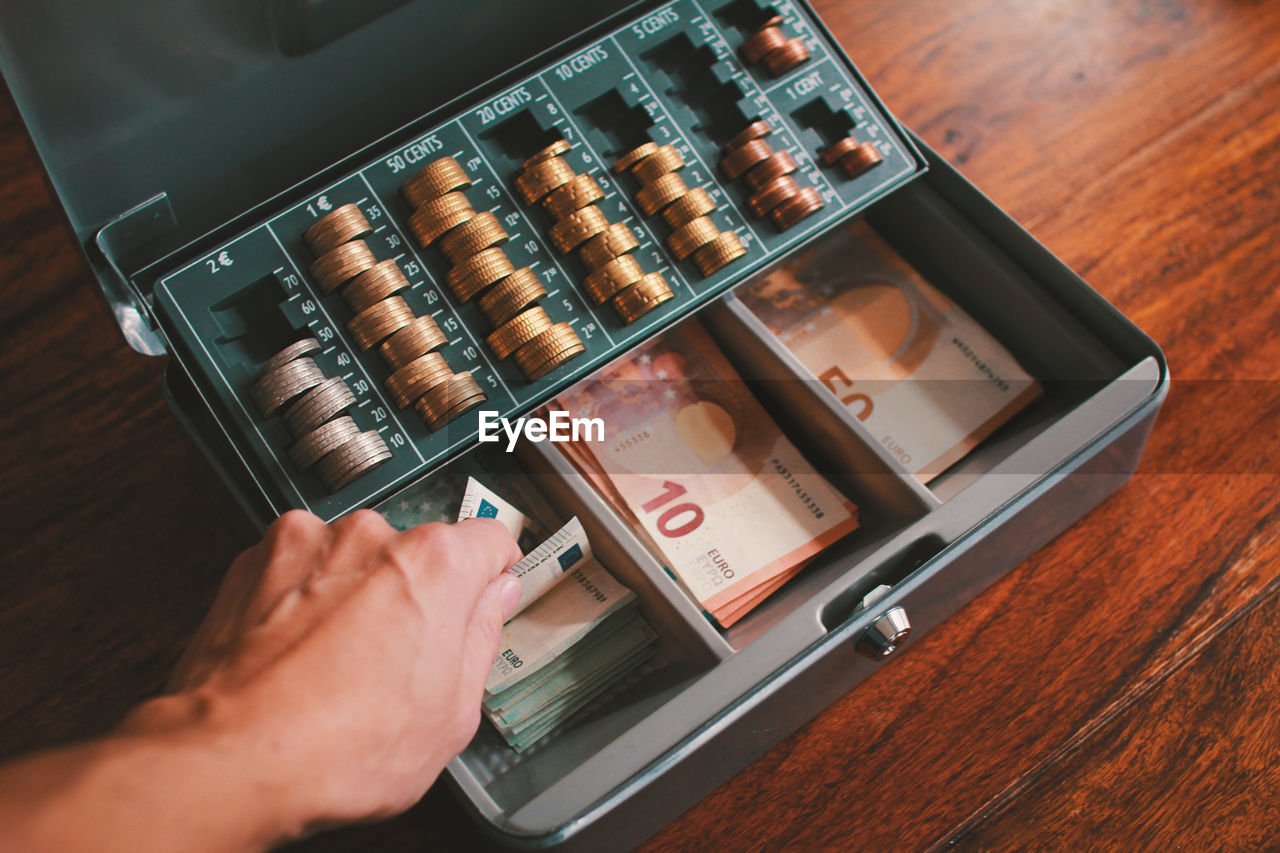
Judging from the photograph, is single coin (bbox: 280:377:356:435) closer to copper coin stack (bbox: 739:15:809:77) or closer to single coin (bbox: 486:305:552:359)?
single coin (bbox: 486:305:552:359)

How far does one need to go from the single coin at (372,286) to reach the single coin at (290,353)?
40 mm

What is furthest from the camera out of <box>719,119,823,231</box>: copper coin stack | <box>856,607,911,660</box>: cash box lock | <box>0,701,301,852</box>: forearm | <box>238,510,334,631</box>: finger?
<box>719,119,823,231</box>: copper coin stack

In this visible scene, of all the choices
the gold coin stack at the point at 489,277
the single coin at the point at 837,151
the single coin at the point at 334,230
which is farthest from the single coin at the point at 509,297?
the single coin at the point at 837,151

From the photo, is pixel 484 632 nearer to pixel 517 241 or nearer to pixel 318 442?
pixel 318 442

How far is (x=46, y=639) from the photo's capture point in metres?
0.76

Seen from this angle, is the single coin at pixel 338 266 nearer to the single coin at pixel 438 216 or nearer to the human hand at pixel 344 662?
the single coin at pixel 438 216

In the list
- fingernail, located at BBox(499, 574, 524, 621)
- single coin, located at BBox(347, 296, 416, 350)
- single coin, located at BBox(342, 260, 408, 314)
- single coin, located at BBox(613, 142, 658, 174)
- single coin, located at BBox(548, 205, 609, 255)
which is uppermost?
single coin, located at BBox(342, 260, 408, 314)

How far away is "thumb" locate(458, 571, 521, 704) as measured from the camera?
0.59 meters

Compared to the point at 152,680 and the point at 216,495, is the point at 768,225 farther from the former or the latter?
the point at 152,680

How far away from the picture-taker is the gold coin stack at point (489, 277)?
0.73 meters

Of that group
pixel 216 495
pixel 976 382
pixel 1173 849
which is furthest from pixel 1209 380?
pixel 216 495

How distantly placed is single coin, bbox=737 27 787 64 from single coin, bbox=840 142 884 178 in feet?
0.34

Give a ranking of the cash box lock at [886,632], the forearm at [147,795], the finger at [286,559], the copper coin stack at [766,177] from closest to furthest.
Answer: the forearm at [147,795] < the finger at [286,559] < the cash box lock at [886,632] < the copper coin stack at [766,177]

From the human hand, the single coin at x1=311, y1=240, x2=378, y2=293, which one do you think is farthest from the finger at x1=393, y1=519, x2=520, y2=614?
the single coin at x1=311, y1=240, x2=378, y2=293
